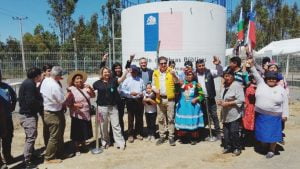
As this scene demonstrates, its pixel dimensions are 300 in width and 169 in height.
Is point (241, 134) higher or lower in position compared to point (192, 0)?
lower

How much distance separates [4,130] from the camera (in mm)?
5281

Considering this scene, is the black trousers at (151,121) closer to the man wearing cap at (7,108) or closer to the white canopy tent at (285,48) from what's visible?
the man wearing cap at (7,108)

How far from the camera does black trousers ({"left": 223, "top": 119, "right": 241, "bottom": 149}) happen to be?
6117mm

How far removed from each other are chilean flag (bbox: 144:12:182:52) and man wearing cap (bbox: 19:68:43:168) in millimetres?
7492

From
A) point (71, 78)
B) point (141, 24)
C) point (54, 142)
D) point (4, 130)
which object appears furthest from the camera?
point (141, 24)

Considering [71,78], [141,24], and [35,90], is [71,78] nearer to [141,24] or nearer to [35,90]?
[35,90]

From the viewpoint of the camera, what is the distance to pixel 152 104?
6.91m

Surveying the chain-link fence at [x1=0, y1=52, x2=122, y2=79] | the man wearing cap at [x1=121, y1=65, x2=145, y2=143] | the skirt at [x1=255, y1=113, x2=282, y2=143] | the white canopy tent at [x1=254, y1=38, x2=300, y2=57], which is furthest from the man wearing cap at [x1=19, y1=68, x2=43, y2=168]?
the white canopy tent at [x1=254, y1=38, x2=300, y2=57]

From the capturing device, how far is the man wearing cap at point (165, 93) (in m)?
6.71

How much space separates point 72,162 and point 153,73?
7.83ft

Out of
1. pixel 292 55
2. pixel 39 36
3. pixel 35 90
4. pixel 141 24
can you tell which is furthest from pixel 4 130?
pixel 39 36

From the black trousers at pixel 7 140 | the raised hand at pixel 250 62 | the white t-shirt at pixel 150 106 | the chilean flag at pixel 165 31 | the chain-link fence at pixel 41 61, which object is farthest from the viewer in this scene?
the chilean flag at pixel 165 31

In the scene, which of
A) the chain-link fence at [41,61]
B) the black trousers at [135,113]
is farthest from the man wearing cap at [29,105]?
the chain-link fence at [41,61]

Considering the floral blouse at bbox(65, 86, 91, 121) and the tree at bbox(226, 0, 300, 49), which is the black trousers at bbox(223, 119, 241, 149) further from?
the tree at bbox(226, 0, 300, 49)
